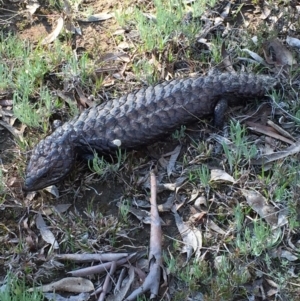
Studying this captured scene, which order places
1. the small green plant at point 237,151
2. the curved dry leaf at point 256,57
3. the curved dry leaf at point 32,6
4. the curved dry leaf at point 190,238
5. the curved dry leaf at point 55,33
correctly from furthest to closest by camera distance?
1. the curved dry leaf at point 32,6
2. the curved dry leaf at point 55,33
3. the curved dry leaf at point 256,57
4. the small green plant at point 237,151
5. the curved dry leaf at point 190,238

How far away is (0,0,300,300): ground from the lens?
4285 mm

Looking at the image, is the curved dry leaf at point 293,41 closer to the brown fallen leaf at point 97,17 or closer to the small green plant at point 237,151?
the small green plant at point 237,151

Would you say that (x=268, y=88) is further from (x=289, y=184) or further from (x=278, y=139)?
(x=289, y=184)

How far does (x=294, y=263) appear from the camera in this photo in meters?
4.27

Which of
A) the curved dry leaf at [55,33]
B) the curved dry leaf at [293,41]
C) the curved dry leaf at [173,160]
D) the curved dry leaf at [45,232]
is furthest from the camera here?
the curved dry leaf at [55,33]

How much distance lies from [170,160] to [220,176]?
1.36 ft

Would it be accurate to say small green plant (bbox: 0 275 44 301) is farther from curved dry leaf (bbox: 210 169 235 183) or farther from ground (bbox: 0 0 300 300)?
curved dry leaf (bbox: 210 169 235 183)

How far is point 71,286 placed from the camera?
4.25 m

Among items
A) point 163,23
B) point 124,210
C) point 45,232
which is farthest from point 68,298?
point 163,23

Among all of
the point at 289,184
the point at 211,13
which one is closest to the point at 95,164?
the point at 289,184

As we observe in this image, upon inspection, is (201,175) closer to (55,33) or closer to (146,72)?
(146,72)

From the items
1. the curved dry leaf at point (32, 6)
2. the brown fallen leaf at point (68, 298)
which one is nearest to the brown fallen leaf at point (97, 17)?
the curved dry leaf at point (32, 6)

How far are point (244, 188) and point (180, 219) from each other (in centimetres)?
50

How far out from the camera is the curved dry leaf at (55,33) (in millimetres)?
5824
